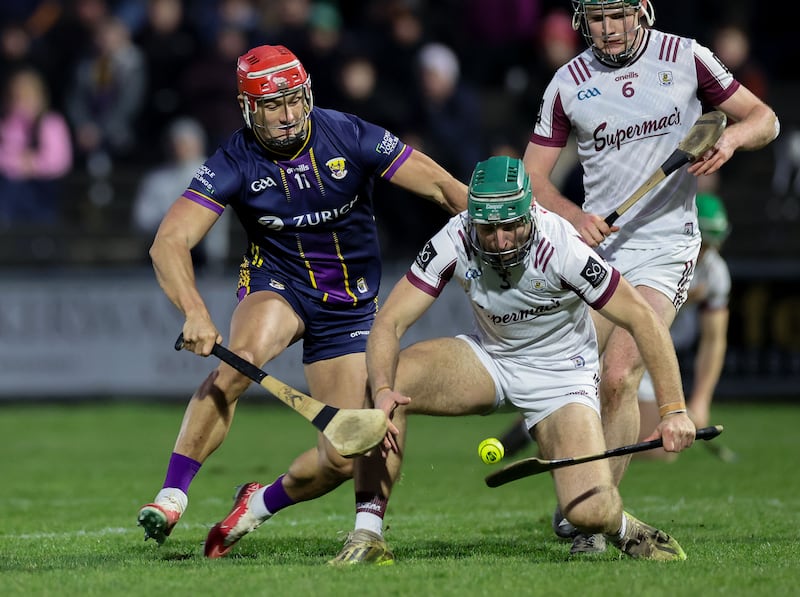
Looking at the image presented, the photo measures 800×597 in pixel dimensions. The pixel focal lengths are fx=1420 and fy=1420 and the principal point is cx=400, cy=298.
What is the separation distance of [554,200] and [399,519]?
2124 mm

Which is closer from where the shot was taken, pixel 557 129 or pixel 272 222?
pixel 272 222

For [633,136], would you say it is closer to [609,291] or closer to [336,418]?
[609,291]

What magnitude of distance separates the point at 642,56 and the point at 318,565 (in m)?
3.09

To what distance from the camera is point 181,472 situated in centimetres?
661

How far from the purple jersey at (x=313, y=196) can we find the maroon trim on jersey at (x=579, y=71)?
0.99m

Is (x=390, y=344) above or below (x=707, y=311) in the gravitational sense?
above

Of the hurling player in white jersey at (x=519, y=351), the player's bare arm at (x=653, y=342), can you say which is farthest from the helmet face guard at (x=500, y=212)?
the player's bare arm at (x=653, y=342)

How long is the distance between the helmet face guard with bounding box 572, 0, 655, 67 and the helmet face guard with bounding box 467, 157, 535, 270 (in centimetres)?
121

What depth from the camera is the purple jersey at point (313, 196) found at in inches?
273

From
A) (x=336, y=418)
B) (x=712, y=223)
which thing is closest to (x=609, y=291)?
(x=336, y=418)

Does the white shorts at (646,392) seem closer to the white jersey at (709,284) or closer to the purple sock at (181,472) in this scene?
the white jersey at (709,284)

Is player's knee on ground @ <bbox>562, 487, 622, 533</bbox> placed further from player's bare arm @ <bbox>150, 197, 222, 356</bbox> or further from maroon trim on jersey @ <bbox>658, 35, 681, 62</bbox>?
maroon trim on jersey @ <bbox>658, 35, 681, 62</bbox>

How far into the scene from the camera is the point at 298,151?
7000mm

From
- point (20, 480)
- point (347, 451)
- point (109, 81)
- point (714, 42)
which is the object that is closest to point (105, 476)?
point (20, 480)
